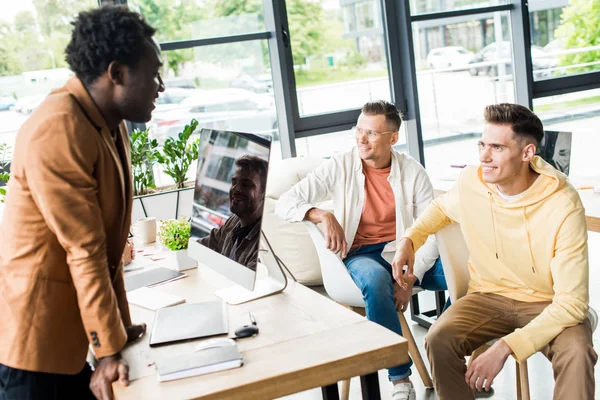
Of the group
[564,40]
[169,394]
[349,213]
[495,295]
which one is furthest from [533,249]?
[564,40]

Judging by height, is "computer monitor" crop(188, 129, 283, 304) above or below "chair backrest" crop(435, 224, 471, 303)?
above

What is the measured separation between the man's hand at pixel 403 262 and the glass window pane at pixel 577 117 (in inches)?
150

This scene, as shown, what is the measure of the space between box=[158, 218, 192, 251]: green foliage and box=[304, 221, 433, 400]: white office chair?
68 centimetres

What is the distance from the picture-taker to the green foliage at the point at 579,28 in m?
6.02

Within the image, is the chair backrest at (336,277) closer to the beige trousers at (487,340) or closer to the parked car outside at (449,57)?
the beige trousers at (487,340)

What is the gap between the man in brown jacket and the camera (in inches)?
56.8

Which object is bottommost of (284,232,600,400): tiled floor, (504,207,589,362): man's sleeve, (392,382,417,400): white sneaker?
(284,232,600,400): tiled floor

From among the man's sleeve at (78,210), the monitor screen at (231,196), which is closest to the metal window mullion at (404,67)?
the monitor screen at (231,196)

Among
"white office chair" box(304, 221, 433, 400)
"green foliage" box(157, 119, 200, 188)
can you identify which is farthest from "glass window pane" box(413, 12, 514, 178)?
"white office chair" box(304, 221, 433, 400)

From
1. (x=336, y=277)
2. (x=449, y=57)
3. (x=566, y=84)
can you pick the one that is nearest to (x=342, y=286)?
(x=336, y=277)

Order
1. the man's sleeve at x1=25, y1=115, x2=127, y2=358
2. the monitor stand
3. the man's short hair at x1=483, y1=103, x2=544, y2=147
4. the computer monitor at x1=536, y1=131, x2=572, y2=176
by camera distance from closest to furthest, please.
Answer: the man's sleeve at x1=25, y1=115, x2=127, y2=358 → the monitor stand → the man's short hair at x1=483, y1=103, x2=544, y2=147 → the computer monitor at x1=536, y1=131, x2=572, y2=176

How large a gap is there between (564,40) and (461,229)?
159 inches

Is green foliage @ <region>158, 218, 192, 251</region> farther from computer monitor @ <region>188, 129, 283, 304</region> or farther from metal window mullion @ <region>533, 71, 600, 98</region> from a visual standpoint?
metal window mullion @ <region>533, 71, 600, 98</region>

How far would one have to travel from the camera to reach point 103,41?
4.82ft
